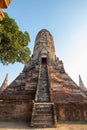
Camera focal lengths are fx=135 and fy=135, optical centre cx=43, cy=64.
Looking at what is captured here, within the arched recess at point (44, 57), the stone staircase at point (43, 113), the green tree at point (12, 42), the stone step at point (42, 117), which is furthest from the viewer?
the arched recess at point (44, 57)

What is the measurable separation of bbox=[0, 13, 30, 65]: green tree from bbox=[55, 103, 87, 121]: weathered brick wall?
531 centimetres

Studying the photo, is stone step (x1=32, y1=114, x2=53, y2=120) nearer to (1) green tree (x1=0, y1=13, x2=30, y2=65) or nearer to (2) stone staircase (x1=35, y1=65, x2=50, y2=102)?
(2) stone staircase (x1=35, y1=65, x2=50, y2=102)

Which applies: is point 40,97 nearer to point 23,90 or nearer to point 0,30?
point 23,90

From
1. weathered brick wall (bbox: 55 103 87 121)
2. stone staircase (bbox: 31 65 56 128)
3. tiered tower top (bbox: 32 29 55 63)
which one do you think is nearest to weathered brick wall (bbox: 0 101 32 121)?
stone staircase (bbox: 31 65 56 128)

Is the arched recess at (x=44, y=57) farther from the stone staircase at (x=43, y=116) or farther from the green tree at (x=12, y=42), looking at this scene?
the stone staircase at (x=43, y=116)

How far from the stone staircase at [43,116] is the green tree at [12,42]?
4.50 metres

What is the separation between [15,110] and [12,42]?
4.96 m

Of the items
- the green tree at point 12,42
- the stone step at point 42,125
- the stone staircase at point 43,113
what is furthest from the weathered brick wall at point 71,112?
the green tree at point 12,42

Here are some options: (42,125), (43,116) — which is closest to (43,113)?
(43,116)

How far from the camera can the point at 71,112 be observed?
823cm

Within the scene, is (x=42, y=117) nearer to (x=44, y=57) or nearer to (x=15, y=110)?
(x=15, y=110)

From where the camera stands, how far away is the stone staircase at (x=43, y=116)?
6.87 m

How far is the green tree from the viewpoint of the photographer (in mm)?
10023

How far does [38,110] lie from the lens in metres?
8.21
